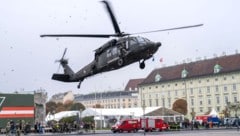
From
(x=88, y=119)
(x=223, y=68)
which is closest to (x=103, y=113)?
(x=88, y=119)

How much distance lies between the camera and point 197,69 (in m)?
158

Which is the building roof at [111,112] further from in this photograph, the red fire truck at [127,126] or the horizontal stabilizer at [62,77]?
the horizontal stabilizer at [62,77]

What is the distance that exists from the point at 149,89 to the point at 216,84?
3373cm

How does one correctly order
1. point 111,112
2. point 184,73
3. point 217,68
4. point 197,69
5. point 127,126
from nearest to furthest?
1. point 127,126
2. point 111,112
3. point 217,68
4. point 197,69
5. point 184,73

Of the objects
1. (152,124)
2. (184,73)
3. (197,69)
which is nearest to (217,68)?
(197,69)

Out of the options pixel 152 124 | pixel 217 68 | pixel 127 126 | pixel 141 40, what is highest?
pixel 217 68

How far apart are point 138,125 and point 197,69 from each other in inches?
3899

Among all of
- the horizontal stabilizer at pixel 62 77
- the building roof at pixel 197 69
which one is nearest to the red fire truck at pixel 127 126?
the horizontal stabilizer at pixel 62 77

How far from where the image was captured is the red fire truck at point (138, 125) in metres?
60.7

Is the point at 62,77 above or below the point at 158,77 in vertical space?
below

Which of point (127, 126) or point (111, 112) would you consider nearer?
point (127, 126)

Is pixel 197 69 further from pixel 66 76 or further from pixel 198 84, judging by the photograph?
pixel 66 76

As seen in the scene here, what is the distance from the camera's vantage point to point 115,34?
30.0 meters

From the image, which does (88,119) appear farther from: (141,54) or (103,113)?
(141,54)
